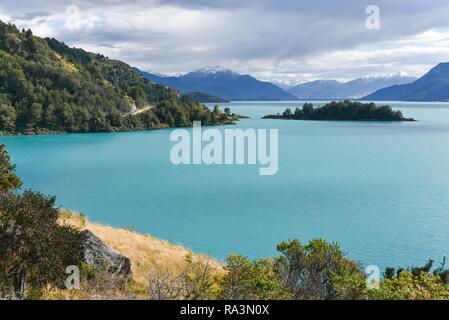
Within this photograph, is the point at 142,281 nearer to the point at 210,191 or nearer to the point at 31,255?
the point at 31,255

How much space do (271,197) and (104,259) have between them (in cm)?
3527

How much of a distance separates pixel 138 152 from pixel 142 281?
265ft

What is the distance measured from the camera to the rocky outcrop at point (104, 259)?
17562 millimetres

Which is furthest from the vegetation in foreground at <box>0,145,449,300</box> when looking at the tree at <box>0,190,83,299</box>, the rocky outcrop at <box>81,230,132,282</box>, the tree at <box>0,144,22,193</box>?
the tree at <box>0,144,22,193</box>

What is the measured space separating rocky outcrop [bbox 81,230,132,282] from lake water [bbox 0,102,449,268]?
584 inches

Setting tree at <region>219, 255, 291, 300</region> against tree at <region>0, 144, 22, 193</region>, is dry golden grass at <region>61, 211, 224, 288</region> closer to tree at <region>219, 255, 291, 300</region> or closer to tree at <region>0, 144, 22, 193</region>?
tree at <region>0, 144, 22, 193</region>

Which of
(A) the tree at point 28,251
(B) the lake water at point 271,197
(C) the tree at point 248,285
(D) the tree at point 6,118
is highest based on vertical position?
(D) the tree at point 6,118

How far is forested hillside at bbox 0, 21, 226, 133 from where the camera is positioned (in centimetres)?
14788

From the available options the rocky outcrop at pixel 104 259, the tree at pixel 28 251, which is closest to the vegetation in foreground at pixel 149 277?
the tree at pixel 28 251

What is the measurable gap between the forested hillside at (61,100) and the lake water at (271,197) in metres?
51.6

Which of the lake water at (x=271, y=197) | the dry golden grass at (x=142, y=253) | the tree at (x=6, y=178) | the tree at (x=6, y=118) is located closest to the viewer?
the dry golden grass at (x=142, y=253)

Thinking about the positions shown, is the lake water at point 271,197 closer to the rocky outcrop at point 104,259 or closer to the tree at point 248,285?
the rocky outcrop at point 104,259

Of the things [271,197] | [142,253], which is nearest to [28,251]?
[142,253]

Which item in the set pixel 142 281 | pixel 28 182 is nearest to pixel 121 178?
pixel 28 182
